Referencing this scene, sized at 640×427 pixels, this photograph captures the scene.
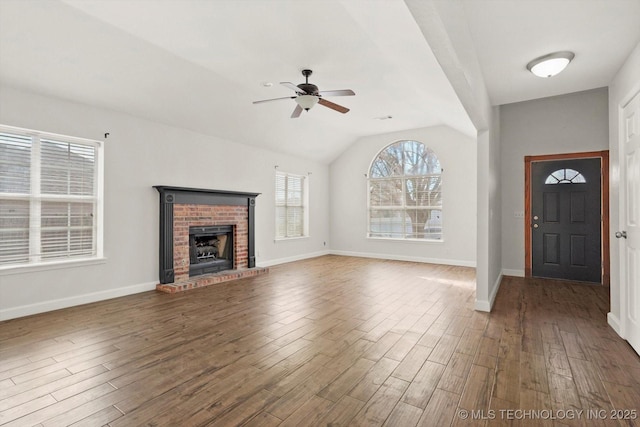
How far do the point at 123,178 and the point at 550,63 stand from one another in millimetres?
5277

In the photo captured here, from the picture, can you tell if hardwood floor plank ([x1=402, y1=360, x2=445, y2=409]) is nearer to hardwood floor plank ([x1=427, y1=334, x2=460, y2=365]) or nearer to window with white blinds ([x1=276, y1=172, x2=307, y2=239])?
hardwood floor plank ([x1=427, y1=334, x2=460, y2=365])

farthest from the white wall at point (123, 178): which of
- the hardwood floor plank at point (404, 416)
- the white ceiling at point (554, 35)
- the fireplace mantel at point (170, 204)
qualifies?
the white ceiling at point (554, 35)

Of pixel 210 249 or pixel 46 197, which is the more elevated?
pixel 46 197

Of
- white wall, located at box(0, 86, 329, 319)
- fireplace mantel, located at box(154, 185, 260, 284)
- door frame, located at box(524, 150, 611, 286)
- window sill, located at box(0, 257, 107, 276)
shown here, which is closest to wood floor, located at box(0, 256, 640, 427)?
white wall, located at box(0, 86, 329, 319)

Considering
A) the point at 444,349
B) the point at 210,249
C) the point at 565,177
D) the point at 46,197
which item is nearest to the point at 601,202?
the point at 565,177

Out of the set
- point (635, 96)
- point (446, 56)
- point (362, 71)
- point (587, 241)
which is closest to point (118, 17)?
point (362, 71)

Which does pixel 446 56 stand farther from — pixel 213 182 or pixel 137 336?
pixel 213 182

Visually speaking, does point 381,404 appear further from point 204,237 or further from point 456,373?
point 204,237

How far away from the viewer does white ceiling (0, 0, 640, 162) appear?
241cm

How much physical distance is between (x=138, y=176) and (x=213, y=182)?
132 centimetres

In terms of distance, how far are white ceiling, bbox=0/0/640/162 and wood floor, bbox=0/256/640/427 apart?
94.7 inches

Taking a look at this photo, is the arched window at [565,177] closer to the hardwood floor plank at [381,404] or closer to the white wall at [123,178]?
the hardwood floor plank at [381,404]

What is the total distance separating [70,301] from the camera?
391cm

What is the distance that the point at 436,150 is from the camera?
699 cm
